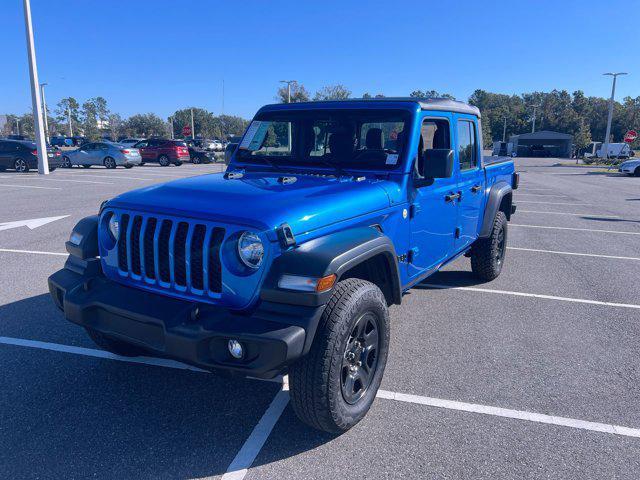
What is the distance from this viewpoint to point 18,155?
2155 centimetres

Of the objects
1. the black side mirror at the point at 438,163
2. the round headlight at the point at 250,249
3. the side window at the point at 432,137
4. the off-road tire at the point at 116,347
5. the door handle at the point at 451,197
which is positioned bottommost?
the off-road tire at the point at 116,347

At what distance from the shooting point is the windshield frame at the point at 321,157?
3.88m

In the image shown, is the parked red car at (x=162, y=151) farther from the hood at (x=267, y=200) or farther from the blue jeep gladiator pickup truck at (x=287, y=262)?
the hood at (x=267, y=200)

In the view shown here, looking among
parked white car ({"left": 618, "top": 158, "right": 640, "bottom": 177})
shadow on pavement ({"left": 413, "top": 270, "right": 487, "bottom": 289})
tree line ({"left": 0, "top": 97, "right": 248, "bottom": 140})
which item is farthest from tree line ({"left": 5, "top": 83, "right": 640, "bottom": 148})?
shadow on pavement ({"left": 413, "top": 270, "right": 487, "bottom": 289})

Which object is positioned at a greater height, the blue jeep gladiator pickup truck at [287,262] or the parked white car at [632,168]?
the blue jeep gladiator pickup truck at [287,262]

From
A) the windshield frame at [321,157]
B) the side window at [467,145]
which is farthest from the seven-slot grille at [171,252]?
the side window at [467,145]

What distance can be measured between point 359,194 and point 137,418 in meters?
2.03

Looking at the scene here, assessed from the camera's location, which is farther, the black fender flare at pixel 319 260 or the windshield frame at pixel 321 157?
the windshield frame at pixel 321 157

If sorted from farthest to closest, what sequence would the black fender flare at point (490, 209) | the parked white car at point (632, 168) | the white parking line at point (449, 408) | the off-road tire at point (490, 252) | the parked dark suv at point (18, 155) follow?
the parked white car at point (632, 168) → the parked dark suv at point (18, 155) → the off-road tire at point (490, 252) → the black fender flare at point (490, 209) → the white parking line at point (449, 408)

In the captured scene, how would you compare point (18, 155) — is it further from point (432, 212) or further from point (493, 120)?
point (493, 120)

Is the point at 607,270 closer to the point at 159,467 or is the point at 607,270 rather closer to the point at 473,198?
the point at 473,198

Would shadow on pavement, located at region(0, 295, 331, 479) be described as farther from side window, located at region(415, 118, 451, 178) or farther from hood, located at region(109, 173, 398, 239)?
side window, located at region(415, 118, 451, 178)

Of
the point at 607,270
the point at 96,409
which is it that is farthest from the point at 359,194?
the point at 607,270

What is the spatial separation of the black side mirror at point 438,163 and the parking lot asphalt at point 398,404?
1.52m
